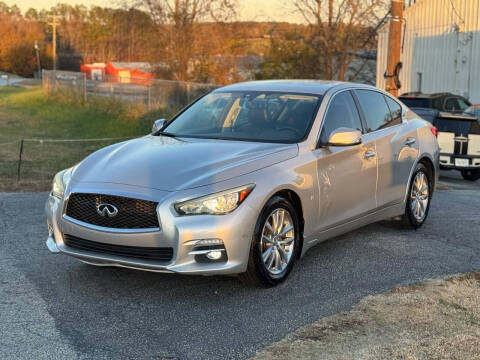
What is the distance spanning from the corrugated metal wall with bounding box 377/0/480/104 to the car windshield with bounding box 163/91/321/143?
2141cm

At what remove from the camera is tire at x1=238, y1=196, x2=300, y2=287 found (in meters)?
5.39

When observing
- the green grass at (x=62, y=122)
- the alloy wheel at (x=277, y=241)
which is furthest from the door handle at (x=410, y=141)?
the green grass at (x=62, y=122)

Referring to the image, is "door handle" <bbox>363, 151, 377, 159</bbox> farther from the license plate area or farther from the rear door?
the license plate area

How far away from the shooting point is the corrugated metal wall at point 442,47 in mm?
27594

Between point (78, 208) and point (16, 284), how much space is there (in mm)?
901

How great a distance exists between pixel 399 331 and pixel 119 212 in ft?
7.15

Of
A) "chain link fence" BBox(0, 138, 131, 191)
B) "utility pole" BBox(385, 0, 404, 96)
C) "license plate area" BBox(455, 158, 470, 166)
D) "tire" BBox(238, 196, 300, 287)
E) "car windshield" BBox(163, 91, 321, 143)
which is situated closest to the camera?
"tire" BBox(238, 196, 300, 287)

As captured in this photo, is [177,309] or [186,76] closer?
[177,309]

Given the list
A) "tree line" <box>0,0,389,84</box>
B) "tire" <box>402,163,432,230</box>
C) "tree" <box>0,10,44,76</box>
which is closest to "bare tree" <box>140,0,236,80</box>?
"tree line" <box>0,0,389,84</box>

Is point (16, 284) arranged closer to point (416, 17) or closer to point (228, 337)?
point (228, 337)

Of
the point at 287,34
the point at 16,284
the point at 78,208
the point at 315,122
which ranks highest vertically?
the point at 287,34

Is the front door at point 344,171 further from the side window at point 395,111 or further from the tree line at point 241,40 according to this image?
the tree line at point 241,40

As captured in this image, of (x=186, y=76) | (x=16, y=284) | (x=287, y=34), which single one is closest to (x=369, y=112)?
(x=16, y=284)

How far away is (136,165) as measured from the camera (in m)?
5.60
